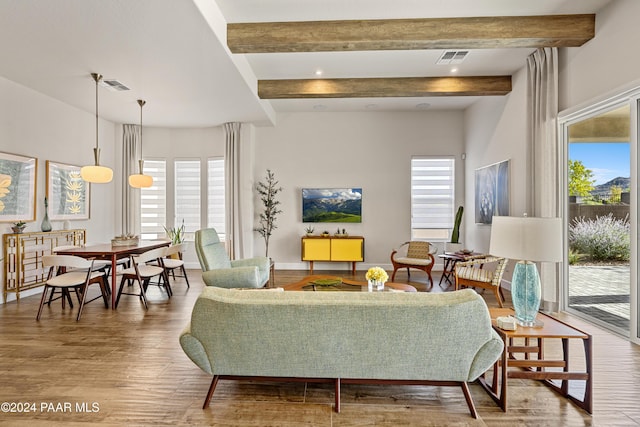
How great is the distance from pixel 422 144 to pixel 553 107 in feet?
9.88

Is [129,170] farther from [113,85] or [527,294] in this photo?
[527,294]

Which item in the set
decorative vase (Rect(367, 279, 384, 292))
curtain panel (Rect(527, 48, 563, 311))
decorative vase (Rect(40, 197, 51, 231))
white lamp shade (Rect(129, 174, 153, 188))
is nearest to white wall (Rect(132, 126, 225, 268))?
white lamp shade (Rect(129, 174, 153, 188))

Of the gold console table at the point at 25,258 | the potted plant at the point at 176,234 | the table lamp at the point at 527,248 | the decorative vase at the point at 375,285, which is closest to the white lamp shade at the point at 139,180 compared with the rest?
the gold console table at the point at 25,258

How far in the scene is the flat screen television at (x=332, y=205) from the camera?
278 inches

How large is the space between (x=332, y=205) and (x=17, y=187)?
16.9 ft

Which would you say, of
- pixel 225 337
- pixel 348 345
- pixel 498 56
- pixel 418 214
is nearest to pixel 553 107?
pixel 498 56

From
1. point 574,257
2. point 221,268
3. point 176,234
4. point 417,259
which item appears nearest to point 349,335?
point 221,268

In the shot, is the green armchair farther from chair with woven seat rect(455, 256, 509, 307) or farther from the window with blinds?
the window with blinds

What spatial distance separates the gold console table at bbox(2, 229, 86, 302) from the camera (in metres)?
4.60

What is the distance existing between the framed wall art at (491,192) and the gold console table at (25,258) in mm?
7132

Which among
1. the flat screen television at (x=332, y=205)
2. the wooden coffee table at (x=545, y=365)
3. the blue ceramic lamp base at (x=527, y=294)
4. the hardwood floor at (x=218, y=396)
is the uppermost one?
the flat screen television at (x=332, y=205)

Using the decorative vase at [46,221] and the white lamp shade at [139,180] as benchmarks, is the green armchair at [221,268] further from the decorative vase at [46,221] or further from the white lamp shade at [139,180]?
the decorative vase at [46,221]

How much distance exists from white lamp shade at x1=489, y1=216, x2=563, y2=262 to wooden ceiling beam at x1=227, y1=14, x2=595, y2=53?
2434 millimetres

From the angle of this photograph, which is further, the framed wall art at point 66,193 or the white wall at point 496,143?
the framed wall art at point 66,193
